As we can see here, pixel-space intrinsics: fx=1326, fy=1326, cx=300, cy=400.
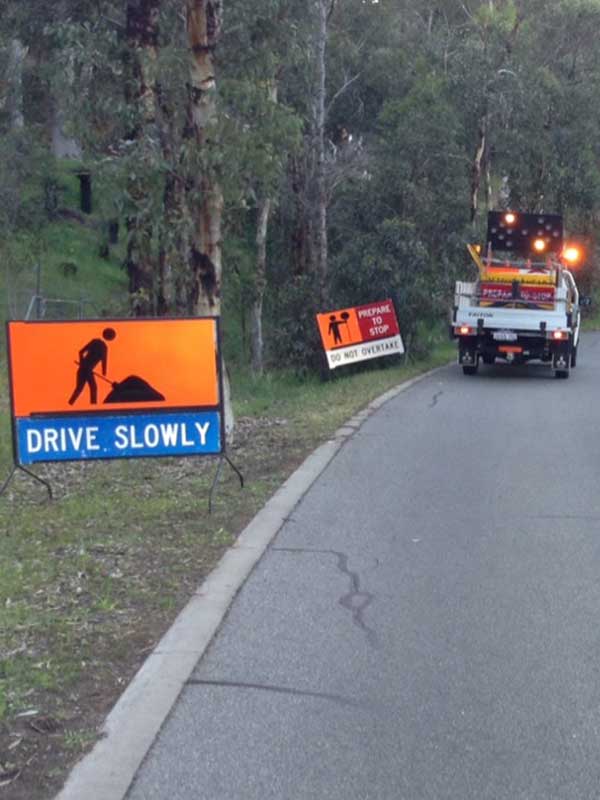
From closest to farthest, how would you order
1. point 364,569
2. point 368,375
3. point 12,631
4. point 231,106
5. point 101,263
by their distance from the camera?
point 12,631, point 364,569, point 231,106, point 368,375, point 101,263

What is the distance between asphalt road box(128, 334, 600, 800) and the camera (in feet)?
17.4

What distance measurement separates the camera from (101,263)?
4194 cm

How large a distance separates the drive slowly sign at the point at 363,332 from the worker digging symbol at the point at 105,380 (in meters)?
15.1

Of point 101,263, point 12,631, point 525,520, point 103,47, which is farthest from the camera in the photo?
point 101,263

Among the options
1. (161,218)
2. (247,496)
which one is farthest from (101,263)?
(247,496)

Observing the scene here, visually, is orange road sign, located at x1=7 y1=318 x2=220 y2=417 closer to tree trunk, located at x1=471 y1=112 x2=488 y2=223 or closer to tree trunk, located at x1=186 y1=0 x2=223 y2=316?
tree trunk, located at x1=186 y1=0 x2=223 y2=316

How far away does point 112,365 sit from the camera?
1021 centimetres

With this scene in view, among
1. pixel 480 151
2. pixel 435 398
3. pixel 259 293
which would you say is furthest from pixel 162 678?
pixel 480 151

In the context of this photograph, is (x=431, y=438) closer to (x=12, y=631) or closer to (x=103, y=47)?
(x=103, y=47)

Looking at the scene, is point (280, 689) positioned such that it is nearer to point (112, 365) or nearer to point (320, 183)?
point (112, 365)

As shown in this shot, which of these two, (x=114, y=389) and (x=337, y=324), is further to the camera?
(x=337, y=324)

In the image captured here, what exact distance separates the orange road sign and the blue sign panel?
0.08 m

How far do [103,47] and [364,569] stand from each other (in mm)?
12349

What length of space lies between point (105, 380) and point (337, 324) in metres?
15.6
